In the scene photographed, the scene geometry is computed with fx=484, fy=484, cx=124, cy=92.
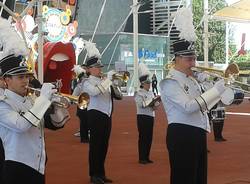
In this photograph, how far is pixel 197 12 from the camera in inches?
1981

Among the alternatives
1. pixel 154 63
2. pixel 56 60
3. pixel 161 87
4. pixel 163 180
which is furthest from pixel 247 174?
pixel 154 63

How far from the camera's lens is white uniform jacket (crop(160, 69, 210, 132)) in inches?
182

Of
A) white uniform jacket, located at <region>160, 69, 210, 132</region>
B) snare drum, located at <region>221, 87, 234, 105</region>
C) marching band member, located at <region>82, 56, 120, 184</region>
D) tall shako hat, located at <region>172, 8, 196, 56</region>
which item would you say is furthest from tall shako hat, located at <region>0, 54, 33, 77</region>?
marching band member, located at <region>82, 56, 120, 184</region>

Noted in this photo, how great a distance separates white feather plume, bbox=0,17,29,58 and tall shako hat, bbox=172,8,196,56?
153cm

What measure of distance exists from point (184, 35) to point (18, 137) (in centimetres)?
204

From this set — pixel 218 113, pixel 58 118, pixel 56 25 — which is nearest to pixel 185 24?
pixel 58 118

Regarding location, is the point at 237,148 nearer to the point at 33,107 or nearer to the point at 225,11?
the point at 33,107

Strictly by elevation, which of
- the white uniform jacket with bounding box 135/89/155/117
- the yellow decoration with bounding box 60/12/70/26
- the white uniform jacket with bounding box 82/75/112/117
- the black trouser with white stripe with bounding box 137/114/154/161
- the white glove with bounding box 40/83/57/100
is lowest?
the black trouser with white stripe with bounding box 137/114/154/161

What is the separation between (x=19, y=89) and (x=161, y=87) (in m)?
1.51

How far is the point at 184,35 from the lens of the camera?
498 centimetres

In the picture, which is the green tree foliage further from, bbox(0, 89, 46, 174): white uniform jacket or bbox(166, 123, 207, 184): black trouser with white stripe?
bbox(0, 89, 46, 174): white uniform jacket

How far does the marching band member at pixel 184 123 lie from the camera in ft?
15.3

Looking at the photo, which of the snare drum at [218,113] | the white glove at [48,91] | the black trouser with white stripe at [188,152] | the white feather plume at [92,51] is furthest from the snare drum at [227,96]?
the snare drum at [218,113]

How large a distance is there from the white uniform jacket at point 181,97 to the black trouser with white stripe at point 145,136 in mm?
4134
